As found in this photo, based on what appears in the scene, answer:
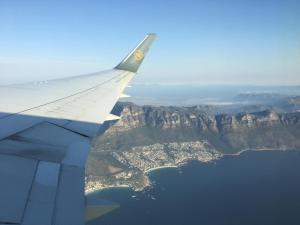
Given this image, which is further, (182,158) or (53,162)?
(182,158)

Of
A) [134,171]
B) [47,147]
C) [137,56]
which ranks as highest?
[137,56]

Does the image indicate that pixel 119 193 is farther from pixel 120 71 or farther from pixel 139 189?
pixel 120 71

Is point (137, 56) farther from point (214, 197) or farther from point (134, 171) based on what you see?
point (134, 171)

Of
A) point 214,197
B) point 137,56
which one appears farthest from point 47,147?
point 214,197

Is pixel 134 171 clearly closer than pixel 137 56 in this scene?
No

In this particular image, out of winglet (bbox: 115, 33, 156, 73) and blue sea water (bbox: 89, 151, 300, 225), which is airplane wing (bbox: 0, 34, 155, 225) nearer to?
winglet (bbox: 115, 33, 156, 73)

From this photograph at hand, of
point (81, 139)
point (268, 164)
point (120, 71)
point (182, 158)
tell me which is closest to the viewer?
A: point (81, 139)

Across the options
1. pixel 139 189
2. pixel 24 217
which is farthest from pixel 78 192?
pixel 139 189
